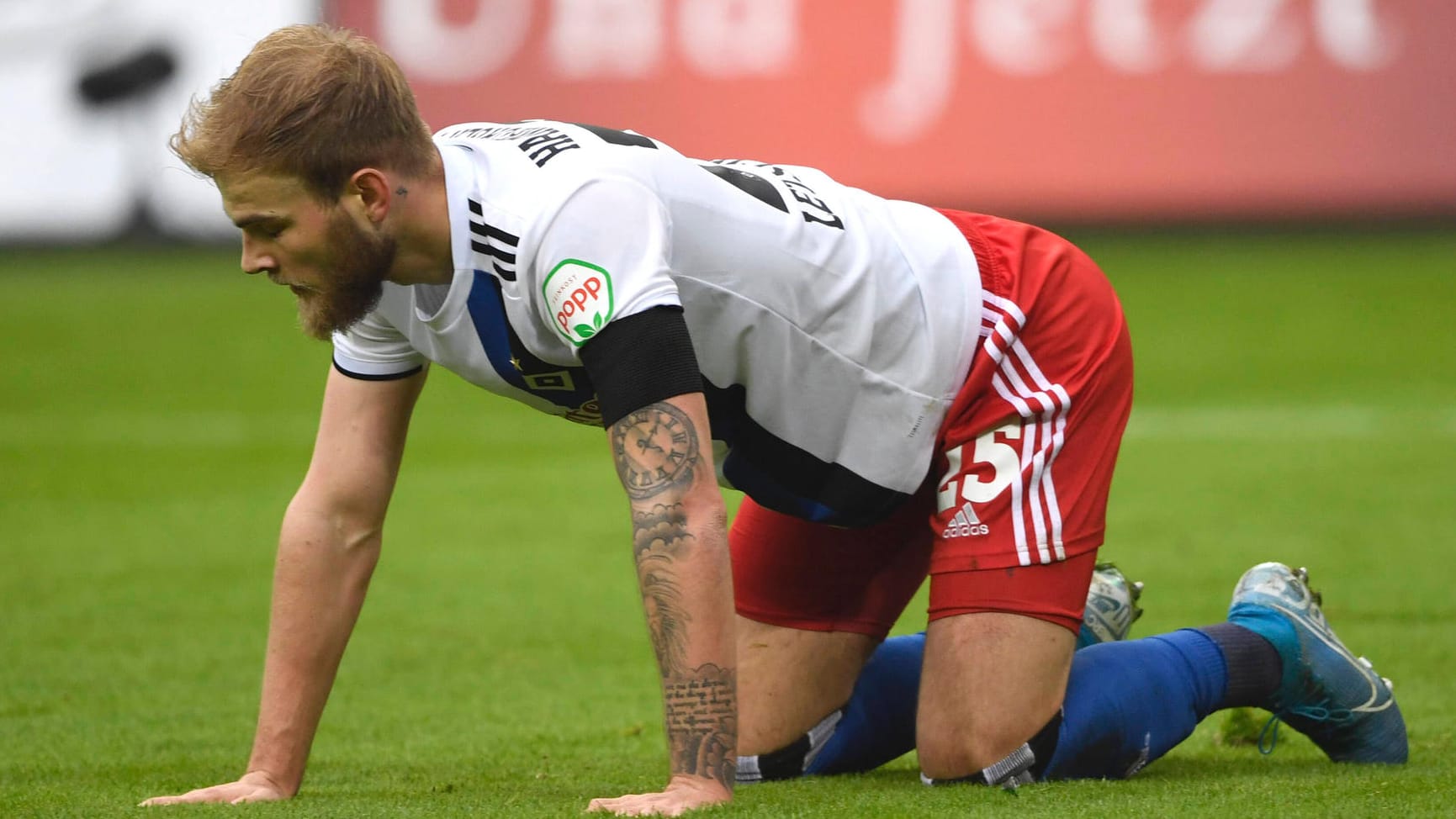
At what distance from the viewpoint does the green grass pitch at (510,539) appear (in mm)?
3365

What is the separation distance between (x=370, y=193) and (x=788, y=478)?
0.95 metres

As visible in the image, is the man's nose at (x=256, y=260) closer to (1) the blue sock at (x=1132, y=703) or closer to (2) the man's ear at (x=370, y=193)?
(2) the man's ear at (x=370, y=193)

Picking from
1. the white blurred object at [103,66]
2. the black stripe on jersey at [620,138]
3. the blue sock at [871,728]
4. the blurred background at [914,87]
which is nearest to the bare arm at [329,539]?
the black stripe on jersey at [620,138]

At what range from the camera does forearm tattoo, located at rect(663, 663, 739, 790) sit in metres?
2.65

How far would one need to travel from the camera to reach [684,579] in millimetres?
2629

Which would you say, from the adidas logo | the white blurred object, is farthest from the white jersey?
the white blurred object

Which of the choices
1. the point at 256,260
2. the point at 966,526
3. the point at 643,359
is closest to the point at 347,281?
the point at 256,260

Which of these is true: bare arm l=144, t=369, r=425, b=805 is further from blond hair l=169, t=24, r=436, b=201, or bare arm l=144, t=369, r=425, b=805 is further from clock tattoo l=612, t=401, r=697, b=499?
clock tattoo l=612, t=401, r=697, b=499

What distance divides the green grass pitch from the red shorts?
0.38m

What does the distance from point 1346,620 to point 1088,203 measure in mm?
8143

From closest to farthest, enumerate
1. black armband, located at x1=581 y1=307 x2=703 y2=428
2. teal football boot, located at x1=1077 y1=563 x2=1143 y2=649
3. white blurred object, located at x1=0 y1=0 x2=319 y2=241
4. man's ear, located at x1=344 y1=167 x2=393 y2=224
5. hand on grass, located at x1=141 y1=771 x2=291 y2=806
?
black armband, located at x1=581 y1=307 x2=703 y2=428 → man's ear, located at x1=344 y1=167 x2=393 y2=224 → hand on grass, located at x1=141 y1=771 x2=291 y2=806 → teal football boot, located at x1=1077 y1=563 x2=1143 y2=649 → white blurred object, located at x1=0 y1=0 x2=319 y2=241

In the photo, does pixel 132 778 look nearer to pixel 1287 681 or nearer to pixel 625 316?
pixel 625 316

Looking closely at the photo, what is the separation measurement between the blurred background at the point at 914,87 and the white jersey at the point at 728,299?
31.2ft

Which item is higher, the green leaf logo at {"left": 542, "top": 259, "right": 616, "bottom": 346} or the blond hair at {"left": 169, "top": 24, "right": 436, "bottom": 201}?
the blond hair at {"left": 169, "top": 24, "right": 436, "bottom": 201}
